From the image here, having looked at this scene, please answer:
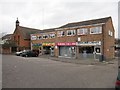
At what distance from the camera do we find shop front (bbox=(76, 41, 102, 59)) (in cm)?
2808

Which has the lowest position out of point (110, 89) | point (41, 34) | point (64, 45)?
point (110, 89)

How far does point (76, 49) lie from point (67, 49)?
2675mm

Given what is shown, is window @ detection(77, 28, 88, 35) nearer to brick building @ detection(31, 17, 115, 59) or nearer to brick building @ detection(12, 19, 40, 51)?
brick building @ detection(31, 17, 115, 59)

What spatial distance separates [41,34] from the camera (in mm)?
42156

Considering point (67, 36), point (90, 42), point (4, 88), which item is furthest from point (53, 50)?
point (4, 88)

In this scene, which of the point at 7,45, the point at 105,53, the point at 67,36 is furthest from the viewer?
the point at 7,45

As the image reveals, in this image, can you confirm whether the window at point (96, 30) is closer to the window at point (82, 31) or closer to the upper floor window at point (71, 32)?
the window at point (82, 31)

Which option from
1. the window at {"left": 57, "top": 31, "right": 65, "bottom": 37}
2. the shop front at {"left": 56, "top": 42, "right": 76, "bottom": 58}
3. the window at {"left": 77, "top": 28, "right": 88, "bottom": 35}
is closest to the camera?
the window at {"left": 77, "top": 28, "right": 88, "bottom": 35}

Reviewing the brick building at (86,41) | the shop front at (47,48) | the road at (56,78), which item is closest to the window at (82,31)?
the brick building at (86,41)

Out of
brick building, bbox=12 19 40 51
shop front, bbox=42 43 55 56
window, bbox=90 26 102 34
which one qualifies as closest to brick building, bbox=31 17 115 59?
window, bbox=90 26 102 34

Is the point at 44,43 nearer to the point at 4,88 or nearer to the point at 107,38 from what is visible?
the point at 107,38

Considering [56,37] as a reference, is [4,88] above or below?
below

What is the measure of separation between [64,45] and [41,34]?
34.6 feet

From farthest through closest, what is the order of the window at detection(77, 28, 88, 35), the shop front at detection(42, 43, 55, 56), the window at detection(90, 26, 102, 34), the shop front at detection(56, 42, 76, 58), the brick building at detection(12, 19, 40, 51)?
the brick building at detection(12, 19, 40, 51), the shop front at detection(42, 43, 55, 56), the shop front at detection(56, 42, 76, 58), the window at detection(77, 28, 88, 35), the window at detection(90, 26, 102, 34)
